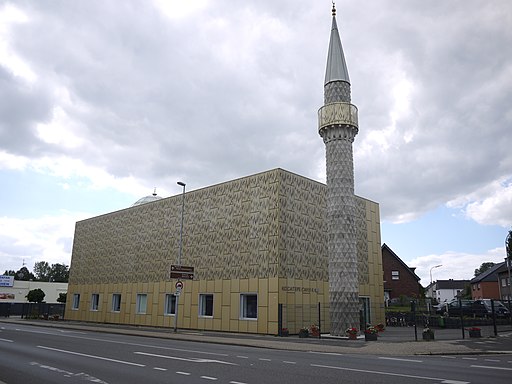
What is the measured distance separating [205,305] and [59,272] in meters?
137

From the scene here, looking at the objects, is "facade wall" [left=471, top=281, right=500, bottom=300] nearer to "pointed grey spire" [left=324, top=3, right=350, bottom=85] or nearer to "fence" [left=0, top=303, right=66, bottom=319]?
"pointed grey spire" [left=324, top=3, right=350, bottom=85]

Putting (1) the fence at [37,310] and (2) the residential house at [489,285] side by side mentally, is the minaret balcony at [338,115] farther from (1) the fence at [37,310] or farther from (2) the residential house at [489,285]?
(2) the residential house at [489,285]

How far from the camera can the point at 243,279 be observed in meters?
30.1

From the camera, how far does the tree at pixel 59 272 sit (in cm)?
14493

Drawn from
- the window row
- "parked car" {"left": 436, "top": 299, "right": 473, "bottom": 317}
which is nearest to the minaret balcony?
the window row

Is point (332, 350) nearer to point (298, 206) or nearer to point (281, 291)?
point (281, 291)

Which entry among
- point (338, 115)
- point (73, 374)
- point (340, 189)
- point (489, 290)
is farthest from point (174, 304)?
point (489, 290)

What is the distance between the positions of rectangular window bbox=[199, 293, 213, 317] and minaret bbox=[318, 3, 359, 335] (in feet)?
32.9

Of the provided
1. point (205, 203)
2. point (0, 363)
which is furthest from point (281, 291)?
point (0, 363)

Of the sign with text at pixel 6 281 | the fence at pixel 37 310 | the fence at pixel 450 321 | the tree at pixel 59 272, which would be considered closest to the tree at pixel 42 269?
the tree at pixel 59 272

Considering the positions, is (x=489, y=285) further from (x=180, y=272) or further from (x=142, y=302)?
(x=180, y=272)

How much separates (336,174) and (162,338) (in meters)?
14.6

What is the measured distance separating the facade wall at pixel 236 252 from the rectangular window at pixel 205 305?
0.39 meters

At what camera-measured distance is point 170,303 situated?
3597cm
